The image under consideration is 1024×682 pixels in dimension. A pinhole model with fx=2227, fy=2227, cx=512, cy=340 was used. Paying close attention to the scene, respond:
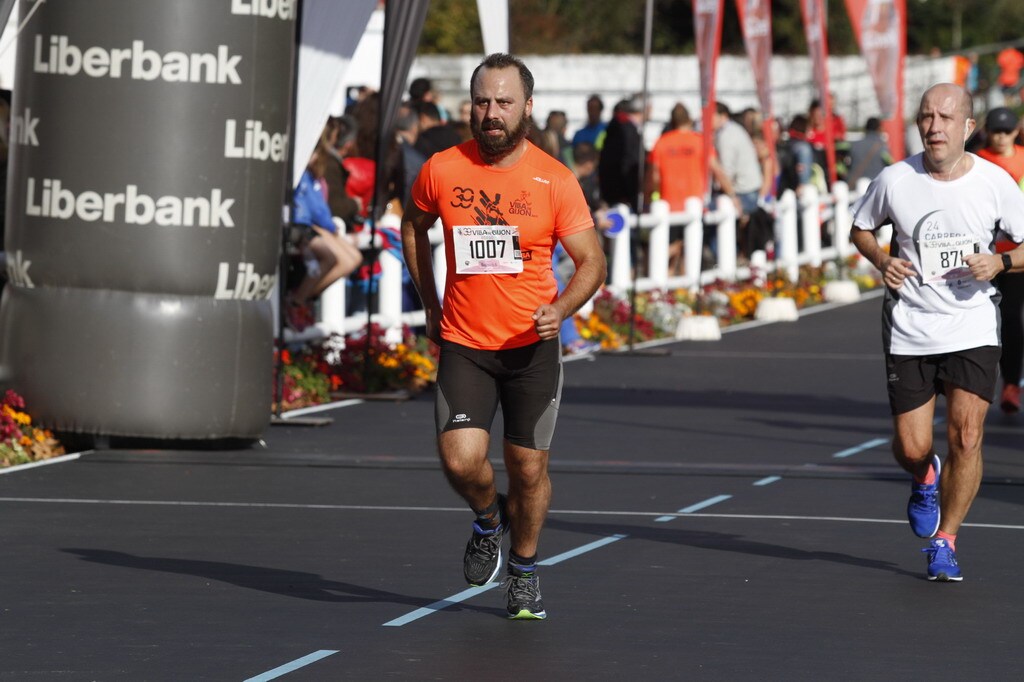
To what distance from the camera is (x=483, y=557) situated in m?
7.75

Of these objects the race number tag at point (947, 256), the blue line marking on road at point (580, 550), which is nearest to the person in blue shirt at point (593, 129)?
the blue line marking on road at point (580, 550)

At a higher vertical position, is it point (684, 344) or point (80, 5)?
point (80, 5)

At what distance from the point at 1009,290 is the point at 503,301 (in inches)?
293

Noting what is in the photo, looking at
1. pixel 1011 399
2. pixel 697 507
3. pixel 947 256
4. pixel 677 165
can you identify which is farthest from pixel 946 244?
pixel 677 165

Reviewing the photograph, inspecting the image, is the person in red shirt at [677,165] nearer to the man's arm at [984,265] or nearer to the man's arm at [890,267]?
the man's arm at [890,267]

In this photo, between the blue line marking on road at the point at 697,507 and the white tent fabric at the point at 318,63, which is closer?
the blue line marking on road at the point at 697,507

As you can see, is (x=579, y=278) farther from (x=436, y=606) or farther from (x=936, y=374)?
(x=936, y=374)

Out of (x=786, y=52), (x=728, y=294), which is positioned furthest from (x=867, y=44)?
(x=786, y=52)

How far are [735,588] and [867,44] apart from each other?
19851 millimetres

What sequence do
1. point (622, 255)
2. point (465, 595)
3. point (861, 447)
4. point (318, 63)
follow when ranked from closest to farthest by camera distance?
point (465, 595) < point (861, 447) < point (318, 63) < point (622, 255)

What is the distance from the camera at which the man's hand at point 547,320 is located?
7.47 meters

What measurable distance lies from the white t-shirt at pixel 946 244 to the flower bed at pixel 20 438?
5.33 metres

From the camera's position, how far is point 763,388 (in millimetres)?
16703

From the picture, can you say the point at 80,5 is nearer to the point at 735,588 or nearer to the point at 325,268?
the point at 325,268
